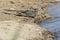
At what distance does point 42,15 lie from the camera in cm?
929

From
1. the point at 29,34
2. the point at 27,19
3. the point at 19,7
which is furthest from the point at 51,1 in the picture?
the point at 29,34

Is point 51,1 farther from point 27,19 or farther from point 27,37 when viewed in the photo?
point 27,37

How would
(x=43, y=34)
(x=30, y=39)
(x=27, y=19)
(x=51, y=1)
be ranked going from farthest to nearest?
(x=51, y=1), (x=27, y=19), (x=43, y=34), (x=30, y=39)

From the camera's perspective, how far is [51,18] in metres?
8.91

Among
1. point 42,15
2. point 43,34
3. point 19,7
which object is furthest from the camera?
point 19,7

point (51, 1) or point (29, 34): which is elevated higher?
point (29, 34)

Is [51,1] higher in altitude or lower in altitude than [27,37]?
lower

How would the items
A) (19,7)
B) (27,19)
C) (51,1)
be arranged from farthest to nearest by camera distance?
1. (51,1)
2. (19,7)
3. (27,19)

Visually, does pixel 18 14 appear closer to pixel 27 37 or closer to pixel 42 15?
pixel 42 15

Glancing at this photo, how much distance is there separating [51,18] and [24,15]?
120 centimetres

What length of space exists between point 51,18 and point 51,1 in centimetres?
451

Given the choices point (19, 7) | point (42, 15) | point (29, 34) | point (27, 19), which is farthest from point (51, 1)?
point (29, 34)

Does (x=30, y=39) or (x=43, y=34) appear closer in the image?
(x=30, y=39)

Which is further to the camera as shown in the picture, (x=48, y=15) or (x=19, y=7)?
(x=19, y=7)
